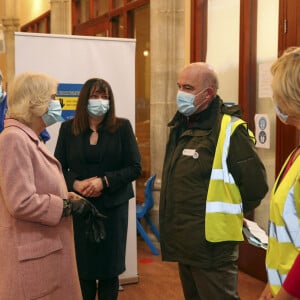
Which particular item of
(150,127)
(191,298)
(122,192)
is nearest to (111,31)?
(150,127)

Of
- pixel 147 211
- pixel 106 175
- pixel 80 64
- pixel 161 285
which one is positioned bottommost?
pixel 161 285

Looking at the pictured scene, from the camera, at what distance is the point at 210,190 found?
2574 millimetres

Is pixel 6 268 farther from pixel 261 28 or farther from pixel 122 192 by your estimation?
pixel 261 28

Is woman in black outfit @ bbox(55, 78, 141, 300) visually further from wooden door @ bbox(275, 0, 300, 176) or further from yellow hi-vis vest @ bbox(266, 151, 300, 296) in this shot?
yellow hi-vis vest @ bbox(266, 151, 300, 296)

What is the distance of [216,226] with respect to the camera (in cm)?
255

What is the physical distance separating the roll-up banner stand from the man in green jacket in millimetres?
1608

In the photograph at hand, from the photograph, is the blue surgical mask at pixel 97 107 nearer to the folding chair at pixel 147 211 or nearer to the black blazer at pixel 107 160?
the black blazer at pixel 107 160

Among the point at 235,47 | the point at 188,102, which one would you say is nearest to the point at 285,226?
the point at 188,102

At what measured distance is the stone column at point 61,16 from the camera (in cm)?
901

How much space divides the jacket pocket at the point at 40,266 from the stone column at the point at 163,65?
11.3ft

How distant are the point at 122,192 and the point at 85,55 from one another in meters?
1.39

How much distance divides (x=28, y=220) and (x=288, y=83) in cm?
123

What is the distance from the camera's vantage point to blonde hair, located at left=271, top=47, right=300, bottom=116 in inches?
64.0

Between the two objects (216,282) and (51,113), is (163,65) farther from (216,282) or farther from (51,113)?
(216,282)
